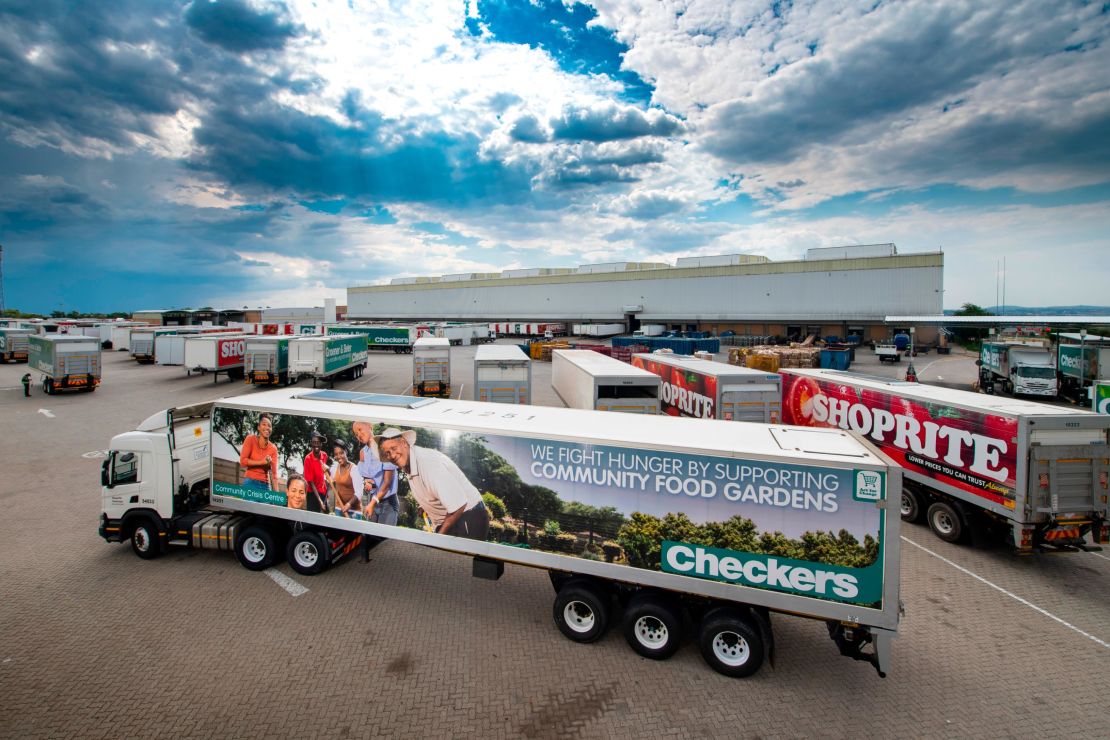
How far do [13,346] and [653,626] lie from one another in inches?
2592

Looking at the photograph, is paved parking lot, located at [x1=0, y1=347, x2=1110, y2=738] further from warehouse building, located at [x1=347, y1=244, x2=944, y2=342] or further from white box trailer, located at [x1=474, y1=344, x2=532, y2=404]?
warehouse building, located at [x1=347, y1=244, x2=944, y2=342]

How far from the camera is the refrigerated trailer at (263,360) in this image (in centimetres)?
3247

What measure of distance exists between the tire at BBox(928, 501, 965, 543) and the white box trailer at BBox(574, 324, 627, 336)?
2599 inches

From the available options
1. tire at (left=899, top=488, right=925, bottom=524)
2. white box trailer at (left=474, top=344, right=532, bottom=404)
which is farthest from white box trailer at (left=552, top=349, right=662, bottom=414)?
tire at (left=899, top=488, right=925, bottom=524)

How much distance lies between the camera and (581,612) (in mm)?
8148

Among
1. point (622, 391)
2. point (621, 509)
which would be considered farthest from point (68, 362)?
point (621, 509)

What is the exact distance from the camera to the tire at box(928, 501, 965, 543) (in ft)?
37.9

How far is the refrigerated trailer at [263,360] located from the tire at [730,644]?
31.4m

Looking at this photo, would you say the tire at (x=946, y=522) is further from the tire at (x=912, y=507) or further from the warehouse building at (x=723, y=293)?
the warehouse building at (x=723, y=293)

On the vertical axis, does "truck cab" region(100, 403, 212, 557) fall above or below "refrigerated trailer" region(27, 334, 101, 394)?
below

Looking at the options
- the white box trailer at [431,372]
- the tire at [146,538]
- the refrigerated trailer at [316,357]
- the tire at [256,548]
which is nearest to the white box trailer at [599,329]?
the refrigerated trailer at [316,357]

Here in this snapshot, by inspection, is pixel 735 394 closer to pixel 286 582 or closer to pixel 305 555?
pixel 305 555

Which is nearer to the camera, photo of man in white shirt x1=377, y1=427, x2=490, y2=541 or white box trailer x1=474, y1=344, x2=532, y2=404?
photo of man in white shirt x1=377, y1=427, x2=490, y2=541

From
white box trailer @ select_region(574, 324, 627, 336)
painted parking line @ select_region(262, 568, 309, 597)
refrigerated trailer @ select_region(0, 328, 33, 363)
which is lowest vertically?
painted parking line @ select_region(262, 568, 309, 597)
